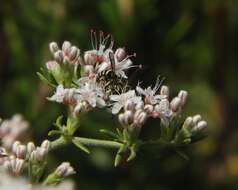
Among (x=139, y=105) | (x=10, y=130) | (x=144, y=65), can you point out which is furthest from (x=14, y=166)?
(x=144, y=65)

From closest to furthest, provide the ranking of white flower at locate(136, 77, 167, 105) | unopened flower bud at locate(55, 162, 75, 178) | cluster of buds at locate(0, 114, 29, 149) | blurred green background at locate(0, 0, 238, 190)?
unopened flower bud at locate(55, 162, 75, 178) → white flower at locate(136, 77, 167, 105) → cluster of buds at locate(0, 114, 29, 149) → blurred green background at locate(0, 0, 238, 190)

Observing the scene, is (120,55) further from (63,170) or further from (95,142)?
(63,170)

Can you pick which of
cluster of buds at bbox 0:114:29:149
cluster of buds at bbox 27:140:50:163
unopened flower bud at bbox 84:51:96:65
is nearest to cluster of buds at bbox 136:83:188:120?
unopened flower bud at bbox 84:51:96:65

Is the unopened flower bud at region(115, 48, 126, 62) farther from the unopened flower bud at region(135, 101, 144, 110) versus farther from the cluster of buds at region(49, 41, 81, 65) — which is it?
the unopened flower bud at region(135, 101, 144, 110)

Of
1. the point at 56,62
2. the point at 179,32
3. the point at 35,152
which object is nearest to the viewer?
the point at 35,152

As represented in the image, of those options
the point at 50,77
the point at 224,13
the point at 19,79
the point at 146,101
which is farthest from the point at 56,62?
the point at 224,13

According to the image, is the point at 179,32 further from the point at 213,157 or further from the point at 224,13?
the point at 213,157

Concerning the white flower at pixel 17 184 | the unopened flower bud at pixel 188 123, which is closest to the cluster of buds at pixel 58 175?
the white flower at pixel 17 184
